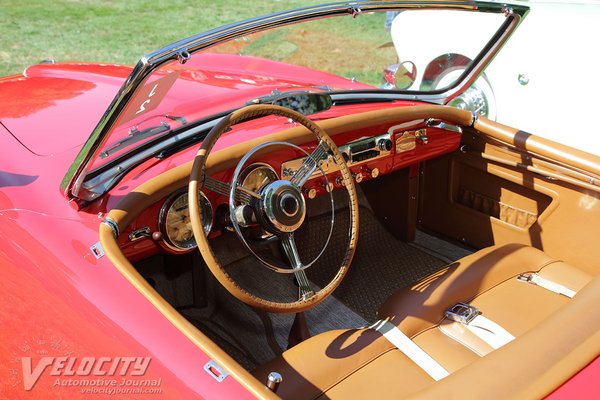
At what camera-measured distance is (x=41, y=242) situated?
1800 millimetres

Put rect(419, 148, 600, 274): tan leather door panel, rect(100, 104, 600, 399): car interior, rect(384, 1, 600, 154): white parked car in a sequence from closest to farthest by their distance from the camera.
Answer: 1. rect(100, 104, 600, 399): car interior
2. rect(419, 148, 600, 274): tan leather door panel
3. rect(384, 1, 600, 154): white parked car

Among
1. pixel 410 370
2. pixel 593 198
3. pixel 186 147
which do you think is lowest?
pixel 410 370

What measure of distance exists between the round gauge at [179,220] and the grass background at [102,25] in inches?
212

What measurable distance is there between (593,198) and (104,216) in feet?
6.16

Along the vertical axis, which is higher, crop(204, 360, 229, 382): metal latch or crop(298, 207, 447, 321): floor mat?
crop(204, 360, 229, 382): metal latch

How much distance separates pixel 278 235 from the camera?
1979mm

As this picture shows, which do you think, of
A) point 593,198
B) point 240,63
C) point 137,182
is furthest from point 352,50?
point 137,182

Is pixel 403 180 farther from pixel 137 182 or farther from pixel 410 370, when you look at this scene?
pixel 137 182

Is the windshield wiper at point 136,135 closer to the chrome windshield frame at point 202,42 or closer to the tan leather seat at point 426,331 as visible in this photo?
the chrome windshield frame at point 202,42

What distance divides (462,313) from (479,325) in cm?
7

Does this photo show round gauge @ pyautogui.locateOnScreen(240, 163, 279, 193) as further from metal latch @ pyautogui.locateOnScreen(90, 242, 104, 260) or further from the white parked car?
the white parked car

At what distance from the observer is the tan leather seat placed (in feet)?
6.15

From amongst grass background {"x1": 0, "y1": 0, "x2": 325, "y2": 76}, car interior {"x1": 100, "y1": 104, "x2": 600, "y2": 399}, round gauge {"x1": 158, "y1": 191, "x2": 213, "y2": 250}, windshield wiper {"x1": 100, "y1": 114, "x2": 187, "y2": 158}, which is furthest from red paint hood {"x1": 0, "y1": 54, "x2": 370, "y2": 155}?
grass background {"x1": 0, "y1": 0, "x2": 325, "y2": 76}

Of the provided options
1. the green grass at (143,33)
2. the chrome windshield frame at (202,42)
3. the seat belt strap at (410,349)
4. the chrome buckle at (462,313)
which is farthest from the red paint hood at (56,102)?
the green grass at (143,33)
